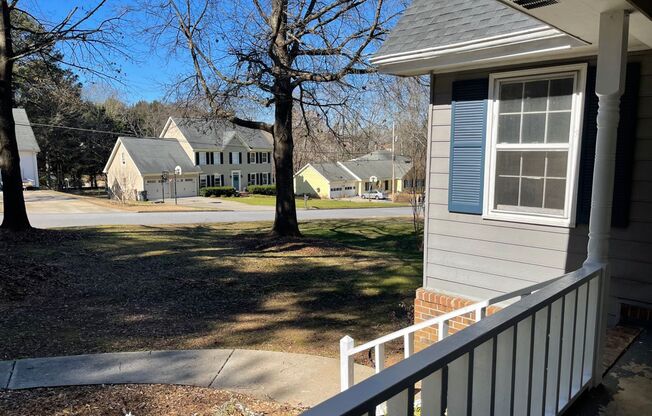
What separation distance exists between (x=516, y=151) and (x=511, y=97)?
0.59m

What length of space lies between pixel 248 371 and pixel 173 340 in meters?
1.46

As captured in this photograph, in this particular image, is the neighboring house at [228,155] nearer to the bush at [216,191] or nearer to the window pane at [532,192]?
the bush at [216,191]

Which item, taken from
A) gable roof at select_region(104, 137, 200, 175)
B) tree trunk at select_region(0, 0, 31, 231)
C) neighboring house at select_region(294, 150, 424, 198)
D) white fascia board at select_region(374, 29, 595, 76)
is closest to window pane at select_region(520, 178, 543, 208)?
white fascia board at select_region(374, 29, 595, 76)

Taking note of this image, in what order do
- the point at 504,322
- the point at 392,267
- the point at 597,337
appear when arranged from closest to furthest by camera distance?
1. the point at 504,322
2. the point at 597,337
3. the point at 392,267

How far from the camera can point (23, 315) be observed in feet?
21.1

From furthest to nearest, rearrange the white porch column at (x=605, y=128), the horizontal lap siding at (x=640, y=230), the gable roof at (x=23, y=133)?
1. the gable roof at (x=23, y=133)
2. the horizontal lap siding at (x=640, y=230)
3. the white porch column at (x=605, y=128)

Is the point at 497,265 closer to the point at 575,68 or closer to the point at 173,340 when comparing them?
the point at 575,68

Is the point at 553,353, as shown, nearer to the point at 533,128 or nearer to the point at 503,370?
the point at 503,370

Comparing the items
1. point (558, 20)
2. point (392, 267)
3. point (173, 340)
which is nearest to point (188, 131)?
point (392, 267)

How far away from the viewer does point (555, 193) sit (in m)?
4.72

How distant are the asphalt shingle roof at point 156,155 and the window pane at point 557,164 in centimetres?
4034

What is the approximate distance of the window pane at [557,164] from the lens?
4609 millimetres

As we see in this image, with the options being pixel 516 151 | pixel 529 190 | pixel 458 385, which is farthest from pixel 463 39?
pixel 458 385

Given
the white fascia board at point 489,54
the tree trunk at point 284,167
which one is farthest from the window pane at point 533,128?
the tree trunk at point 284,167
